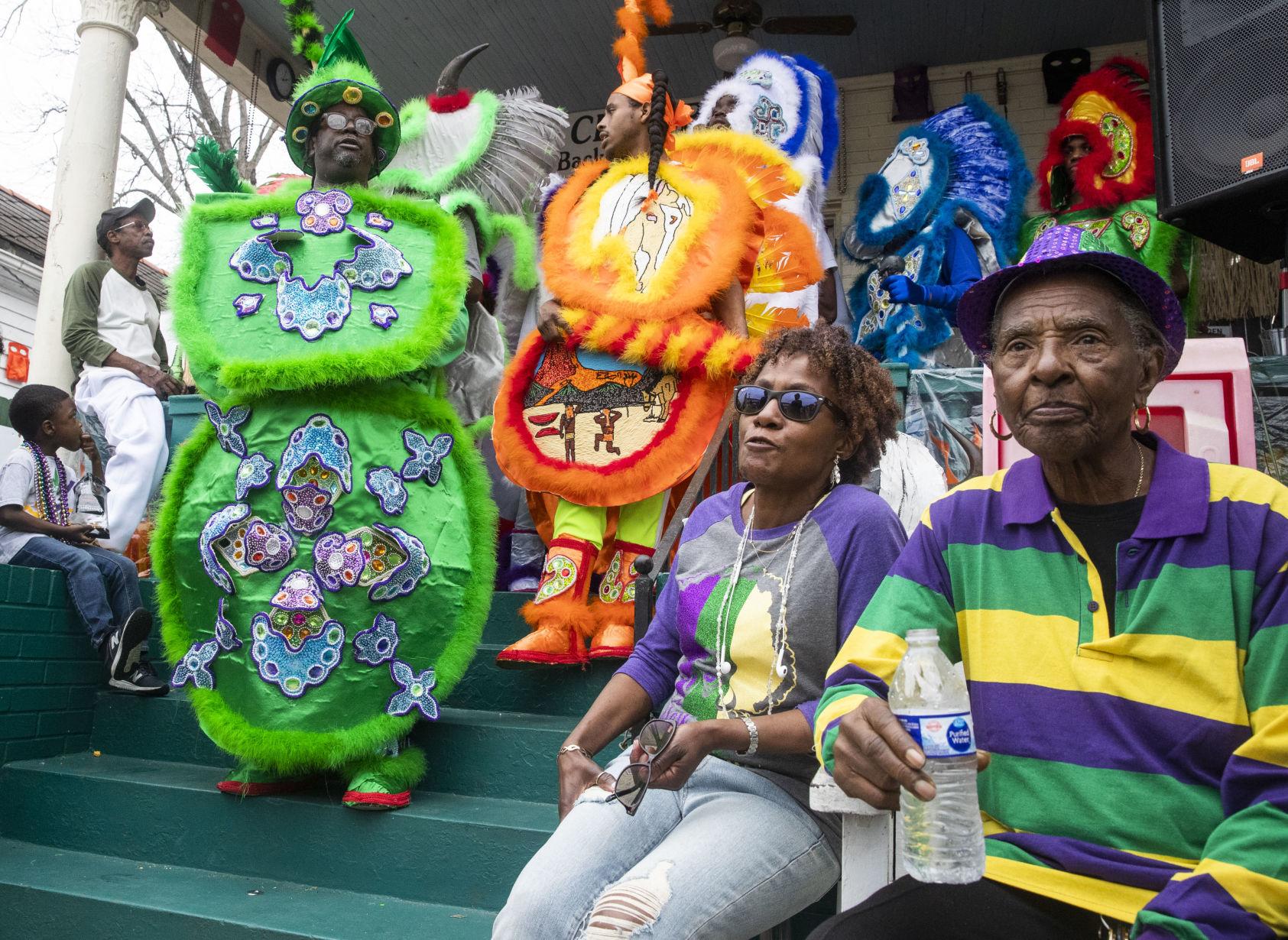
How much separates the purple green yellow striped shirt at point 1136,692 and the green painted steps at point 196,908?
165 centimetres

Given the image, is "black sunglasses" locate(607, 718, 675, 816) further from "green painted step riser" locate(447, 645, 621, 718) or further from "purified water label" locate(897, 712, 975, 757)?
"green painted step riser" locate(447, 645, 621, 718)

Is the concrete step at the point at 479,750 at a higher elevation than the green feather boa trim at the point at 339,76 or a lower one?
lower

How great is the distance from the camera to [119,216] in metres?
5.76

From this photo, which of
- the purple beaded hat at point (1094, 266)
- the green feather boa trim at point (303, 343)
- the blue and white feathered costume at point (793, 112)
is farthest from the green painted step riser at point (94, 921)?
the blue and white feathered costume at point (793, 112)

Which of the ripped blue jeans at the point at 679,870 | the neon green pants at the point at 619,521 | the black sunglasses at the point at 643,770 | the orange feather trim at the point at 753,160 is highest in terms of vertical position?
the orange feather trim at the point at 753,160

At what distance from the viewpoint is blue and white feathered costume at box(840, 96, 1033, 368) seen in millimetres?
6195

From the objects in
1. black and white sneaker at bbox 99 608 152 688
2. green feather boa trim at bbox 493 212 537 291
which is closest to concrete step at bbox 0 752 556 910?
black and white sneaker at bbox 99 608 152 688

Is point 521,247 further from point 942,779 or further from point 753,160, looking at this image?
point 942,779

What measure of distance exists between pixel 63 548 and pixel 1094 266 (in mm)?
4254

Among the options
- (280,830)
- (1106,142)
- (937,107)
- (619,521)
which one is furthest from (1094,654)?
(937,107)

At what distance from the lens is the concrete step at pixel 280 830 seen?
3.11 metres

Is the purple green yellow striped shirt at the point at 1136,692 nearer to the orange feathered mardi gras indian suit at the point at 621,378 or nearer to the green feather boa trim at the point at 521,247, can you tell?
the orange feathered mardi gras indian suit at the point at 621,378

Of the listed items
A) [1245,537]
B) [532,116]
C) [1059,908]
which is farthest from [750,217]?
[1059,908]

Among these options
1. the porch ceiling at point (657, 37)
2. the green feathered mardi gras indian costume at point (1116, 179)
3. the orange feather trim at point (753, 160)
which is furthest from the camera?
the porch ceiling at point (657, 37)
